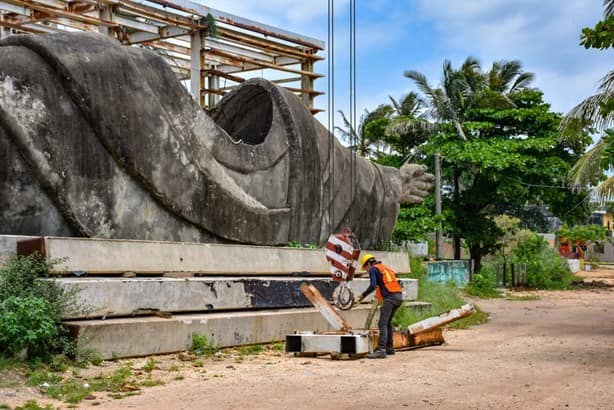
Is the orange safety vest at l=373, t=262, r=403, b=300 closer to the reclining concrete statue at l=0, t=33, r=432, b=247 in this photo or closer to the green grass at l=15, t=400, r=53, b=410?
the reclining concrete statue at l=0, t=33, r=432, b=247

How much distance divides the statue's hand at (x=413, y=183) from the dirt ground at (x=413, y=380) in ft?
14.6

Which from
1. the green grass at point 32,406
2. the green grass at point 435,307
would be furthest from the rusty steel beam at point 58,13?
the green grass at point 32,406

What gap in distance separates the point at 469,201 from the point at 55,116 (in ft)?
59.5

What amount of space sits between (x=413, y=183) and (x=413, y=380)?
8.60m

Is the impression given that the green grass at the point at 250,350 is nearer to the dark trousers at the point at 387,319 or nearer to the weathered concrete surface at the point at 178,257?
the weathered concrete surface at the point at 178,257

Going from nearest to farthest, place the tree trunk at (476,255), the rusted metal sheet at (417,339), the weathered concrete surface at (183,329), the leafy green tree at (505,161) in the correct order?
the weathered concrete surface at (183,329) → the rusted metal sheet at (417,339) → the leafy green tree at (505,161) → the tree trunk at (476,255)

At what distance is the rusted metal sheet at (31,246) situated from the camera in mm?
8180

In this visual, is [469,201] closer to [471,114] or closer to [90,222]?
[471,114]

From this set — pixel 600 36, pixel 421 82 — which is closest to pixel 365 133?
pixel 421 82

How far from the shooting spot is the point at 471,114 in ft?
84.7

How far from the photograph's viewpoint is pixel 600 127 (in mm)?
15703

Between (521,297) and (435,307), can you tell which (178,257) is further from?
(521,297)

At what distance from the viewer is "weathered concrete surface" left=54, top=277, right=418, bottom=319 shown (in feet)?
27.3

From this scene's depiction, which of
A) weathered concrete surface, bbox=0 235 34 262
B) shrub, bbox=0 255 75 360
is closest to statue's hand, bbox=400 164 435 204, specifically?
weathered concrete surface, bbox=0 235 34 262
